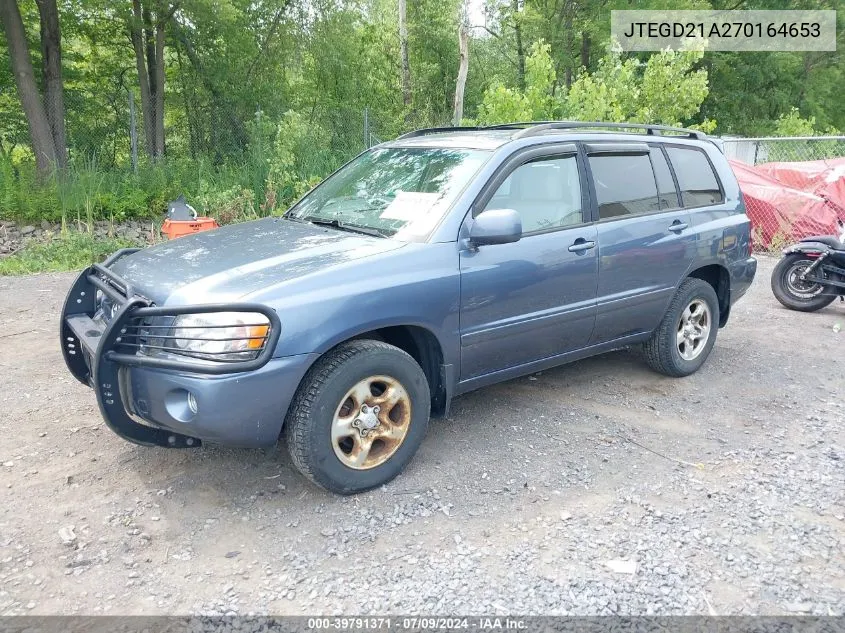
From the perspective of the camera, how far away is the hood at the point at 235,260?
318cm

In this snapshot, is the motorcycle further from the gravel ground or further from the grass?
the grass

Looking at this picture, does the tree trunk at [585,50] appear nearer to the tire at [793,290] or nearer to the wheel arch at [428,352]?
the tire at [793,290]

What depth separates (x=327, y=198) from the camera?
4531mm

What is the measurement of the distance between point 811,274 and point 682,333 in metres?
3.06

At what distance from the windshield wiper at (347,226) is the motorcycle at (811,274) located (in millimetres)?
5477

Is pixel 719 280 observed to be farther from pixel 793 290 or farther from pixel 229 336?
pixel 229 336

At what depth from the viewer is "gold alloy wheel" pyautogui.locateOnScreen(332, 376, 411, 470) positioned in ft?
10.9

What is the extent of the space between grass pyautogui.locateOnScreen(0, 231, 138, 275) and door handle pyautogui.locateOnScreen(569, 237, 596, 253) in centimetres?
725

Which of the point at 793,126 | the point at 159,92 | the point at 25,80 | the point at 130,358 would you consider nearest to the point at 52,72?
the point at 25,80

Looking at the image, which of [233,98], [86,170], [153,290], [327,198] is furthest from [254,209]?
[153,290]

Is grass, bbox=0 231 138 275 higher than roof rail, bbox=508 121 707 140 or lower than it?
lower

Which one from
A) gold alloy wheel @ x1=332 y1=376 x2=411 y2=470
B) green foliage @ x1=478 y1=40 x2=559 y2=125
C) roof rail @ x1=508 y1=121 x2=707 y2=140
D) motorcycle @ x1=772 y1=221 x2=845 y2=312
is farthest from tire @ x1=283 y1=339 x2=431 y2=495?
green foliage @ x1=478 y1=40 x2=559 y2=125

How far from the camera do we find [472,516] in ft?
10.8

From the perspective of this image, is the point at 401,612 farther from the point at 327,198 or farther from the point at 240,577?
the point at 327,198
